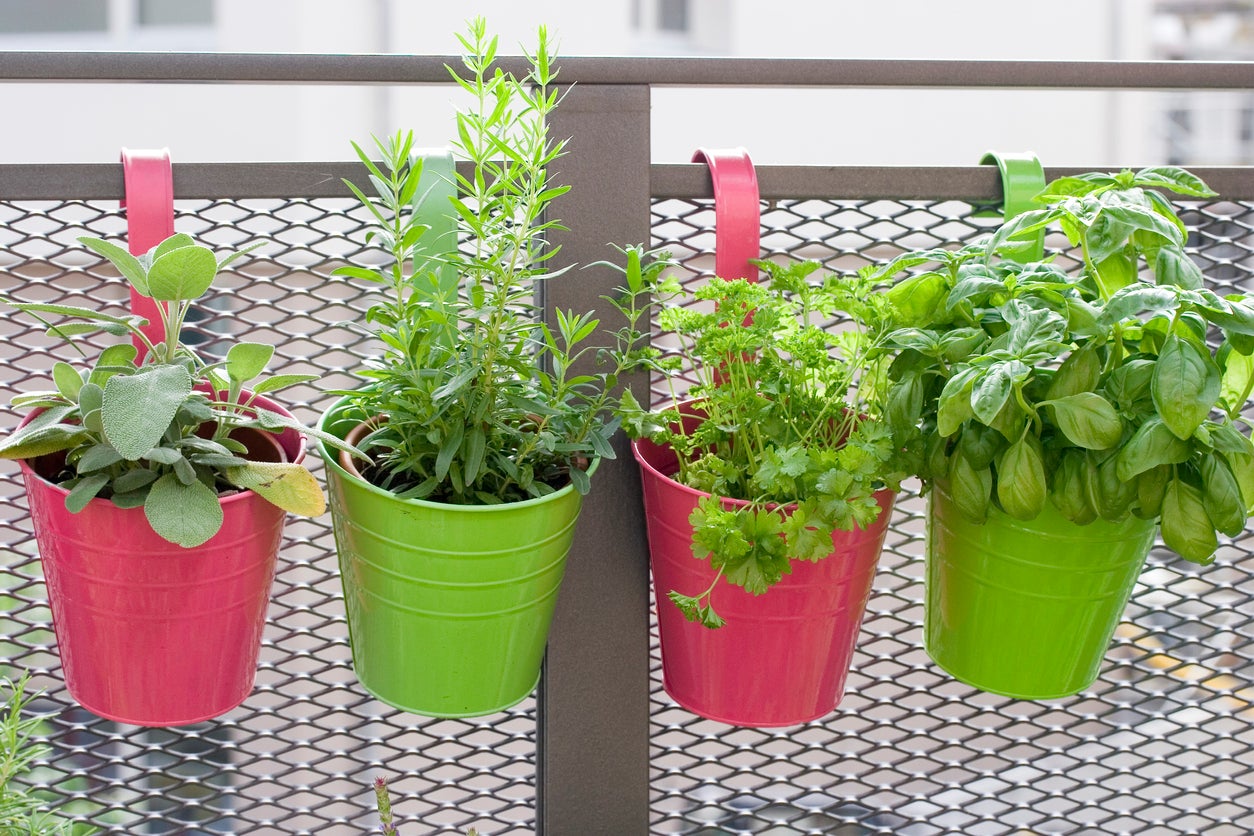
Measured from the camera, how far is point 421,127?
6.59m

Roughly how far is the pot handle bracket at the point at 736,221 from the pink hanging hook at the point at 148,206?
38 cm

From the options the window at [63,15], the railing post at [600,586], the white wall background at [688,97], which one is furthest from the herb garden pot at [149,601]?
the window at [63,15]

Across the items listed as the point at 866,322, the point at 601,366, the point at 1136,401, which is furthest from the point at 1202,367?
the point at 601,366

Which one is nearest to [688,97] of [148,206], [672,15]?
[672,15]

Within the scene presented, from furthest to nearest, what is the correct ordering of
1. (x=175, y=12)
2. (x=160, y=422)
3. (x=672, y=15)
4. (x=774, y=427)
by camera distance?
(x=672, y=15) < (x=175, y=12) < (x=774, y=427) < (x=160, y=422)

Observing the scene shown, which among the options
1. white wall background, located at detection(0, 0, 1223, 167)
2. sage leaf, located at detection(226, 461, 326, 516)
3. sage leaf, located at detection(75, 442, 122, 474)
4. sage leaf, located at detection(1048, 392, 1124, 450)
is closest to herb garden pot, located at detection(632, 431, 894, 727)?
sage leaf, located at detection(1048, 392, 1124, 450)

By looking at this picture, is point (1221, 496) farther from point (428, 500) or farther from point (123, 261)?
point (123, 261)

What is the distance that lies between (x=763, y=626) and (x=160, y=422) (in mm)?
401

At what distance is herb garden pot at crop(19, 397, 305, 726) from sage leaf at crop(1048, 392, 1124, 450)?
479mm

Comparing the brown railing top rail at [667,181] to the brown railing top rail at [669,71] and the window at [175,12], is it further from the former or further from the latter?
the window at [175,12]

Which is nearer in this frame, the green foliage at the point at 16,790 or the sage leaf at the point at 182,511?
the sage leaf at the point at 182,511

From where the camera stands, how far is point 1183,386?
2.11 feet

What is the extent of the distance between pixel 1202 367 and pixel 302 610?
69 centimetres

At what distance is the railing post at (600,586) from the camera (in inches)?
33.7
